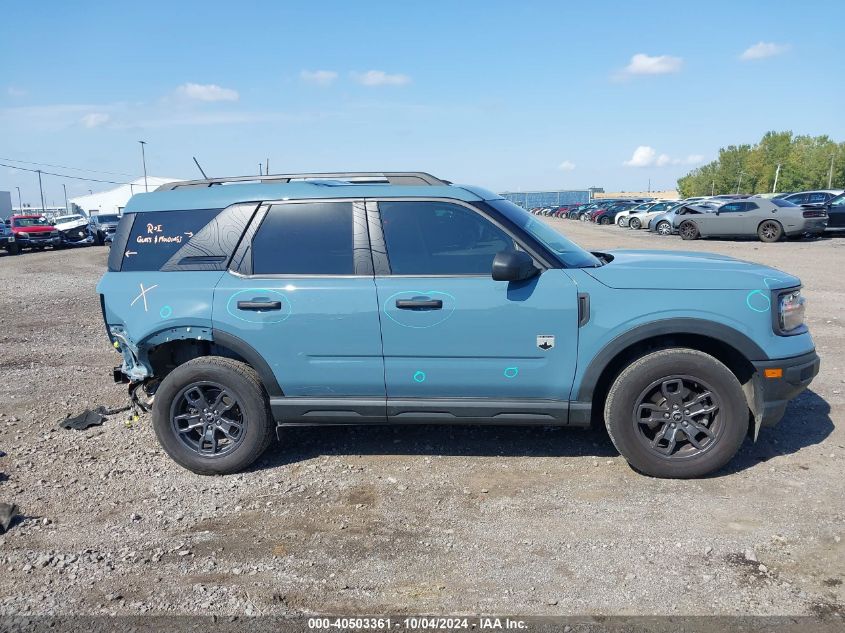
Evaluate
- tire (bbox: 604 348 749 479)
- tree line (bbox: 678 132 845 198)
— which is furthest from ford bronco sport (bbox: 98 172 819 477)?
tree line (bbox: 678 132 845 198)

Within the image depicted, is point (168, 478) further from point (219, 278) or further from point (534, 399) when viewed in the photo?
point (534, 399)

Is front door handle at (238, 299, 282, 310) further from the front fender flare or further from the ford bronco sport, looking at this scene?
the front fender flare

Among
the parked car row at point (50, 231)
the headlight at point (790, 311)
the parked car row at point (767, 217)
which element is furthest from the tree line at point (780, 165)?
the headlight at point (790, 311)

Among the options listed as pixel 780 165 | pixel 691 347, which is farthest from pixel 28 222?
pixel 780 165

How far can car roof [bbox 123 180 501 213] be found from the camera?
15.0ft

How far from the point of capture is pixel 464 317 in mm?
4281

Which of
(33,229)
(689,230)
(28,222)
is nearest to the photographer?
(689,230)

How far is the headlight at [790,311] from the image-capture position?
4293 millimetres

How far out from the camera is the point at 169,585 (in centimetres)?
337

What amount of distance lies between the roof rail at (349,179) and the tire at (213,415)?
133 centimetres

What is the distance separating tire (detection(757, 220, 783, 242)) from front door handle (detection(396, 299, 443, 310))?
21819 millimetres

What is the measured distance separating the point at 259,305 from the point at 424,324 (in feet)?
3.57

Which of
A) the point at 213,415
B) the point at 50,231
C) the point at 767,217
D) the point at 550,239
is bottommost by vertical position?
the point at 213,415

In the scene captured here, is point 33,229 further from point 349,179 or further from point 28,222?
point 349,179
